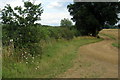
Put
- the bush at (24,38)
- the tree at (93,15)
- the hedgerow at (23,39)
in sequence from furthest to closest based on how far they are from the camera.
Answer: the tree at (93,15), the bush at (24,38), the hedgerow at (23,39)

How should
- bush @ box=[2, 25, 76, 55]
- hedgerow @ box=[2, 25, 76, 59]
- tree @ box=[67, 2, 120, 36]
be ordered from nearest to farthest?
hedgerow @ box=[2, 25, 76, 59]
bush @ box=[2, 25, 76, 55]
tree @ box=[67, 2, 120, 36]

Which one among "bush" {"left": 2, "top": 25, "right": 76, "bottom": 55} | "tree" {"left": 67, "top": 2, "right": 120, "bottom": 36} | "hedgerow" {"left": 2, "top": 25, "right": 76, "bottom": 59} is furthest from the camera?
"tree" {"left": 67, "top": 2, "right": 120, "bottom": 36}

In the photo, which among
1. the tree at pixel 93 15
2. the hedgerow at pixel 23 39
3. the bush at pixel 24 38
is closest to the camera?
the hedgerow at pixel 23 39

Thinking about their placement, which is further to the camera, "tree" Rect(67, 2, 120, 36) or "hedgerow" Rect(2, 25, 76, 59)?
"tree" Rect(67, 2, 120, 36)

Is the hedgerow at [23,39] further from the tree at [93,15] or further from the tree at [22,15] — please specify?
the tree at [93,15]

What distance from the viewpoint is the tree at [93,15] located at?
1377 inches

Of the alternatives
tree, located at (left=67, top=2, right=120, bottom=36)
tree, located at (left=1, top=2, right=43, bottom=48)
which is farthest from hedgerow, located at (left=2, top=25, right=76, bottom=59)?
tree, located at (left=67, top=2, right=120, bottom=36)

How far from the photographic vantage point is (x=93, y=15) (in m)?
36.3

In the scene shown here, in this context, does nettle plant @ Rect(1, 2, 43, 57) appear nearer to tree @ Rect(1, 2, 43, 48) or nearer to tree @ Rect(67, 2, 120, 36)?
tree @ Rect(1, 2, 43, 48)

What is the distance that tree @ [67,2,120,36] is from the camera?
35.0 metres

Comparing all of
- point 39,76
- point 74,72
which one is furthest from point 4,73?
point 74,72

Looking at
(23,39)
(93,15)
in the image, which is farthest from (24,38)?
(93,15)

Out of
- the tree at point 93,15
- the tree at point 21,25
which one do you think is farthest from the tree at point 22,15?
the tree at point 93,15

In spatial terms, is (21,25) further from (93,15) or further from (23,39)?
(93,15)
